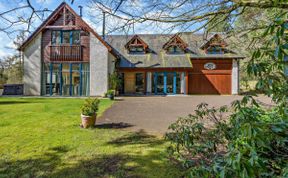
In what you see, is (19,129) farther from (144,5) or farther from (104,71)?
(104,71)

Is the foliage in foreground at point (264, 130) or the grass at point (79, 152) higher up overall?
the foliage in foreground at point (264, 130)

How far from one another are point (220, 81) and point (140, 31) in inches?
714

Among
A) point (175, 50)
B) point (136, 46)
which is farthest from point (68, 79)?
point (175, 50)

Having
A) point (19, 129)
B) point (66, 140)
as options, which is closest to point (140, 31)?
point (66, 140)

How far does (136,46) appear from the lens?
73.2 feet

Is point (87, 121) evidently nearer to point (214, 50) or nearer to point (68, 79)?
point (68, 79)

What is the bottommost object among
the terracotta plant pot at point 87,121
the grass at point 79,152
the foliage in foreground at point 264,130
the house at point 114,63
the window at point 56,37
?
the grass at point 79,152

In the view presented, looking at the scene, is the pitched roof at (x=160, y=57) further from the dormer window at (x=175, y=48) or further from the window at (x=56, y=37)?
the window at (x=56, y=37)

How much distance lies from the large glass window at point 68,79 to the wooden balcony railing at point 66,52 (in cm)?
63

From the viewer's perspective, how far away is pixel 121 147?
16.3 ft

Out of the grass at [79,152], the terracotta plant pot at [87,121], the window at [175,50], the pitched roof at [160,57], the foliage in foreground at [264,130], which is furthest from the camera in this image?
the window at [175,50]

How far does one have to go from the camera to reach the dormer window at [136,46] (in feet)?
72.3

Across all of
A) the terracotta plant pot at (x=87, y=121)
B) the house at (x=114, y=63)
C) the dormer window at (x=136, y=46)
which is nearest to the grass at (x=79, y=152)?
the terracotta plant pot at (x=87, y=121)

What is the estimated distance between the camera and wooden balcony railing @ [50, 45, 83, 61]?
59.3ft
